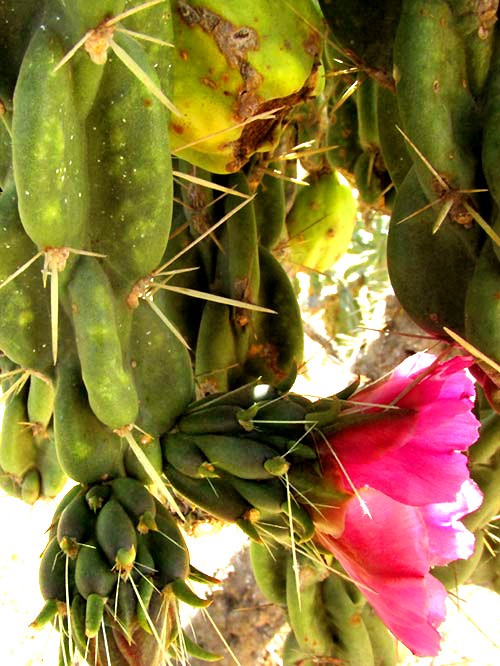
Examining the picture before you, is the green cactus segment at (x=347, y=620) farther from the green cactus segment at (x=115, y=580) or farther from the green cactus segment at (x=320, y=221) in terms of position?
the green cactus segment at (x=115, y=580)

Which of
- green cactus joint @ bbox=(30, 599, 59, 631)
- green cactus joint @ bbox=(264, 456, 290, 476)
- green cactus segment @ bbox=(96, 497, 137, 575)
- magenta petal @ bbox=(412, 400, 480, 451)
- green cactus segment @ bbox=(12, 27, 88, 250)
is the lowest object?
green cactus joint @ bbox=(30, 599, 59, 631)

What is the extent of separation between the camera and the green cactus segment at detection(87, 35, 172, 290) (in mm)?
862

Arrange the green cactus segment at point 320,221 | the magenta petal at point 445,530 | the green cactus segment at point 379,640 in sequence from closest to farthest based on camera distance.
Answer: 1. the magenta petal at point 445,530
2. the green cactus segment at point 379,640
3. the green cactus segment at point 320,221

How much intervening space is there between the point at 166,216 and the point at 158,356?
18 centimetres

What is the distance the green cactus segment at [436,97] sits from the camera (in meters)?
0.93

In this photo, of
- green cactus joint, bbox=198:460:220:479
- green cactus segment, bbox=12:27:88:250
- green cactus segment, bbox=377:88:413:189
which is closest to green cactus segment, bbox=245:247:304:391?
green cactus segment, bbox=377:88:413:189

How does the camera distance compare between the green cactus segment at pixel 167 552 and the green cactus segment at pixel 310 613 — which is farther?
the green cactus segment at pixel 310 613

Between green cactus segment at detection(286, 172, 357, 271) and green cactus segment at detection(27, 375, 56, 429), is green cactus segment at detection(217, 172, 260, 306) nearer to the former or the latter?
green cactus segment at detection(27, 375, 56, 429)

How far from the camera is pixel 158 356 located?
1019 millimetres

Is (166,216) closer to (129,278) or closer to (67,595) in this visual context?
(129,278)

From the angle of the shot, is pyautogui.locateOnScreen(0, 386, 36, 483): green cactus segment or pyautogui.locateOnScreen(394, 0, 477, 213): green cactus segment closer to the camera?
pyautogui.locateOnScreen(394, 0, 477, 213): green cactus segment

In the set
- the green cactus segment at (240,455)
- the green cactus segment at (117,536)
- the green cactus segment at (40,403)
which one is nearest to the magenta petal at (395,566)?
the green cactus segment at (240,455)

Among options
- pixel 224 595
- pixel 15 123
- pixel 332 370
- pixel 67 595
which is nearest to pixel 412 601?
pixel 67 595

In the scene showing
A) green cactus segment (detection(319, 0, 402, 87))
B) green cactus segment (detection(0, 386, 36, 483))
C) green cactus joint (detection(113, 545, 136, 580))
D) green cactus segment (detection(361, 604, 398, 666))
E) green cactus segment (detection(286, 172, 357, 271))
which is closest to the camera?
green cactus joint (detection(113, 545, 136, 580))
